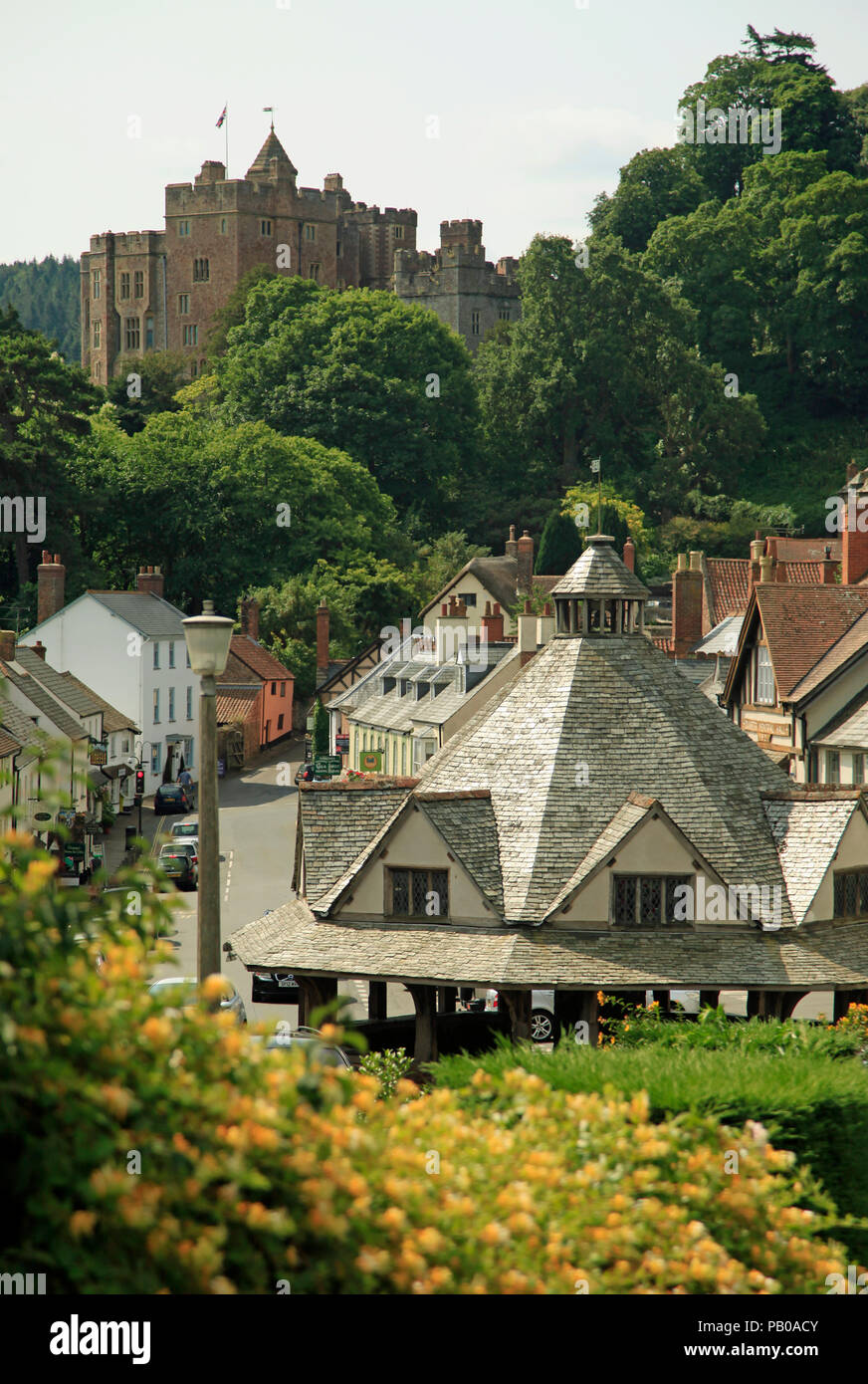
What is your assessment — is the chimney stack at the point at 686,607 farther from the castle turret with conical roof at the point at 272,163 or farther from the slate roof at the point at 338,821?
the castle turret with conical roof at the point at 272,163

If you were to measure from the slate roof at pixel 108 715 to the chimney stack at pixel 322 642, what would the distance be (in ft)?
90.7

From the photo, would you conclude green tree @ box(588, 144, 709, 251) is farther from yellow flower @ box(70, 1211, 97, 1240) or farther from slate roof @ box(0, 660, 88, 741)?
yellow flower @ box(70, 1211, 97, 1240)

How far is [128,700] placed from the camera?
84.2m

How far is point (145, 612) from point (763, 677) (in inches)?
1652

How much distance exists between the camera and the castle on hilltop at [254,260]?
559ft

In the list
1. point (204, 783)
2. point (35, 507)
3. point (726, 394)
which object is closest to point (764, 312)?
point (726, 394)

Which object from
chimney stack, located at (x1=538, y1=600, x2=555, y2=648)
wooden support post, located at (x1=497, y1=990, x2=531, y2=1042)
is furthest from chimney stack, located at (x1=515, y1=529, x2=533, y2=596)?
wooden support post, located at (x1=497, y1=990, x2=531, y2=1042)

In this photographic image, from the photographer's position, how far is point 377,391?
138125 mm

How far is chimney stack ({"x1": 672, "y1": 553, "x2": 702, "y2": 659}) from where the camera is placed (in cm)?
7669

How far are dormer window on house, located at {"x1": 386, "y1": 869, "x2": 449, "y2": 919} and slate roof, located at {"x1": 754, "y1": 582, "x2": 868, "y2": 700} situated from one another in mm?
24356

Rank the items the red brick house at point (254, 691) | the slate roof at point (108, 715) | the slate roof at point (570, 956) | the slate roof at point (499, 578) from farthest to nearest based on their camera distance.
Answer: the red brick house at point (254, 691) < the slate roof at point (499, 578) < the slate roof at point (108, 715) < the slate roof at point (570, 956)

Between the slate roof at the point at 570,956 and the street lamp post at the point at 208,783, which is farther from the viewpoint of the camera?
the slate roof at the point at 570,956

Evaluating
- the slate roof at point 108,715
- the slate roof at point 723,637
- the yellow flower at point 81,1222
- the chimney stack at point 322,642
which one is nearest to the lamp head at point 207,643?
the yellow flower at point 81,1222

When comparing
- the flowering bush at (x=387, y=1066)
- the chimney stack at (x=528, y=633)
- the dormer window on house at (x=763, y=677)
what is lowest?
the flowering bush at (x=387, y=1066)
